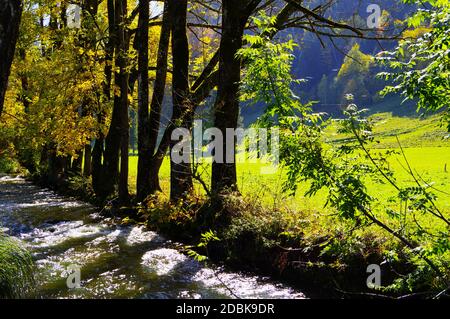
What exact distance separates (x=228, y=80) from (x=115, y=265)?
582 centimetres

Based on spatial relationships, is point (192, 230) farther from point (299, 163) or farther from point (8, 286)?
point (299, 163)

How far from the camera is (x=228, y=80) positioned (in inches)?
486

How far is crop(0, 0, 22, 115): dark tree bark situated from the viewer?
16.7 feet

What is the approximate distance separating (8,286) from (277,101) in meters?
5.09

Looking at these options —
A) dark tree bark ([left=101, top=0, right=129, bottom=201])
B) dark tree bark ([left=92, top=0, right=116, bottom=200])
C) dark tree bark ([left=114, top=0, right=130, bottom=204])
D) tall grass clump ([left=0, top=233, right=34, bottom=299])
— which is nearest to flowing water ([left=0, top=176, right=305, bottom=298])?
tall grass clump ([left=0, top=233, right=34, bottom=299])

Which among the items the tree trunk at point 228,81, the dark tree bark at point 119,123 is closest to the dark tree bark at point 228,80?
the tree trunk at point 228,81

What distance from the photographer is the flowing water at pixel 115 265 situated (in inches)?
341

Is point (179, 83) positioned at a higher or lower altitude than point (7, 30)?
higher

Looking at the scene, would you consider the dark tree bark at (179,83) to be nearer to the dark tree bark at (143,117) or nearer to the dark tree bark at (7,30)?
the dark tree bark at (143,117)

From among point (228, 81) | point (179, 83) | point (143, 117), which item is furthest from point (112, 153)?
point (228, 81)

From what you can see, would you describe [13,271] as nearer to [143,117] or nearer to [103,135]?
[143,117]

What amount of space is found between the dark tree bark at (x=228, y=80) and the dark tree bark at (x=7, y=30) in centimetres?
724

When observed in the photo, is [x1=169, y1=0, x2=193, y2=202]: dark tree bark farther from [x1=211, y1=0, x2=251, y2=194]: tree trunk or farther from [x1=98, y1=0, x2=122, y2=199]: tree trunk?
[x1=98, y1=0, x2=122, y2=199]: tree trunk
